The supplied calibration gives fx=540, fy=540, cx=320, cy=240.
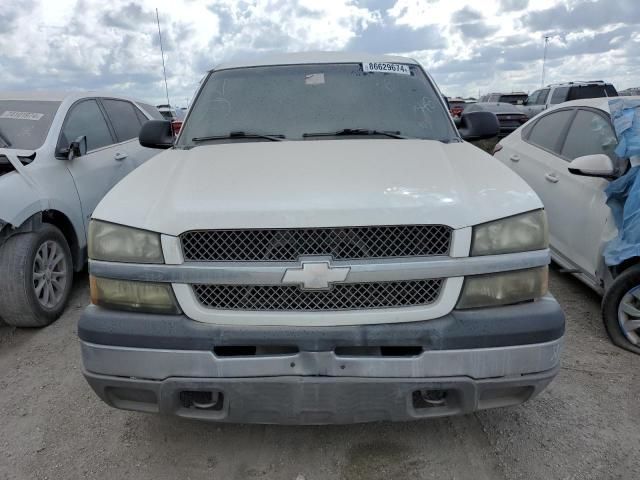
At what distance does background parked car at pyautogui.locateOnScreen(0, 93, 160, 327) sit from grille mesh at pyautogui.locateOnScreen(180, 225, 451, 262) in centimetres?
244

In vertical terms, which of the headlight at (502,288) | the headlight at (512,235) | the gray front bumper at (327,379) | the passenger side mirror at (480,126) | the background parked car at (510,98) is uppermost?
the passenger side mirror at (480,126)

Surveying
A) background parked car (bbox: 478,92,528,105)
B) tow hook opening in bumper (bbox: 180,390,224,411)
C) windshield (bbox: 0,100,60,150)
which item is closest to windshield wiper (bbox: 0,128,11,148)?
windshield (bbox: 0,100,60,150)

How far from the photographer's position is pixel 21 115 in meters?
4.92

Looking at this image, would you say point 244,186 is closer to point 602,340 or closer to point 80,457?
point 80,457

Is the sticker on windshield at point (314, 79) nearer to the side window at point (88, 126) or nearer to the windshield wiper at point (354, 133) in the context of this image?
the windshield wiper at point (354, 133)

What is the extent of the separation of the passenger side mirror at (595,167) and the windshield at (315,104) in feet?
4.09

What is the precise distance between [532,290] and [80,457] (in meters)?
2.30

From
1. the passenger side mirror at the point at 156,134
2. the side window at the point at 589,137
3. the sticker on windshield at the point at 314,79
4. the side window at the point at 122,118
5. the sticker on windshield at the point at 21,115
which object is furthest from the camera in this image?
the side window at the point at 122,118

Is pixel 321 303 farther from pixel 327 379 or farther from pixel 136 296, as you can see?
pixel 136 296

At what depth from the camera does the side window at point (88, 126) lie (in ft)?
16.4

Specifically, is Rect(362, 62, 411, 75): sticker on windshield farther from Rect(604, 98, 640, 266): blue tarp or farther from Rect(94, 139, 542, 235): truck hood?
Rect(604, 98, 640, 266): blue tarp

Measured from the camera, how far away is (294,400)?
218 centimetres

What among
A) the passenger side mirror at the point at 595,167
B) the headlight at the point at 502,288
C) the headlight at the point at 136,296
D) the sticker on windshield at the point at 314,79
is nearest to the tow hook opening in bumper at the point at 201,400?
the headlight at the point at 136,296

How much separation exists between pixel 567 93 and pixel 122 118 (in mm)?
14550
